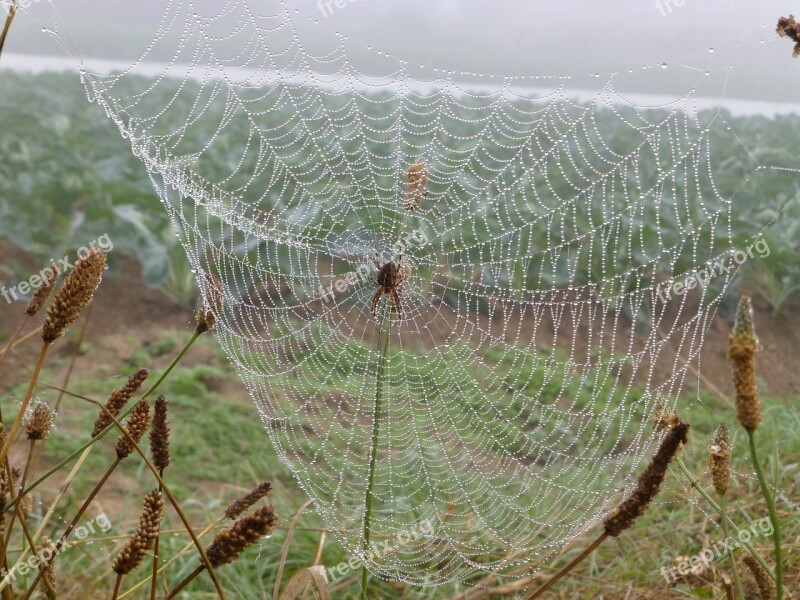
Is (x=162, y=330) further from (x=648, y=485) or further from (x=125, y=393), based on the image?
(x=648, y=485)

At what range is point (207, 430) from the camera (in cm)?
395

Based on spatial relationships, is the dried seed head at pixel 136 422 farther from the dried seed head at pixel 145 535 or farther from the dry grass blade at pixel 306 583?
the dry grass blade at pixel 306 583

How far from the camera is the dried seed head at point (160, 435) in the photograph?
1277 millimetres

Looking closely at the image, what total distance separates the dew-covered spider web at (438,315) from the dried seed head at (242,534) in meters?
0.46

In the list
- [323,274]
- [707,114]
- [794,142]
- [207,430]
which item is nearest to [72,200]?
[323,274]

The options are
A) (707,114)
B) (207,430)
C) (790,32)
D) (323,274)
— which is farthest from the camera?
(707,114)

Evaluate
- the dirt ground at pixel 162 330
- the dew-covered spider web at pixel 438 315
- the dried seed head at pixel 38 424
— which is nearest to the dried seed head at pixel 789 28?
the dew-covered spider web at pixel 438 315

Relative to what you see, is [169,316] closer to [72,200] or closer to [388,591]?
[72,200]

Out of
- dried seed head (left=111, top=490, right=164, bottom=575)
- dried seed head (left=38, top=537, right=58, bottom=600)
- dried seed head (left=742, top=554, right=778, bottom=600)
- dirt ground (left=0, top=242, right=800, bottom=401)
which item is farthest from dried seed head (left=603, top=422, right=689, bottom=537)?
dirt ground (left=0, top=242, right=800, bottom=401)

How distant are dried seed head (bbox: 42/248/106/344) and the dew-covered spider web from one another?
467 millimetres

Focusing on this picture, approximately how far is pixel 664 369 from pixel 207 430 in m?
2.38

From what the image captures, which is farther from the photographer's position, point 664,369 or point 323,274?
point 323,274

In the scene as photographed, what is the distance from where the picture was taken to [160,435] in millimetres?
1284

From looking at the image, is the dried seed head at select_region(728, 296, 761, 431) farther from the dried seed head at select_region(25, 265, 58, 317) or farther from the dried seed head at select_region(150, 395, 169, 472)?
the dried seed head at select_region(25, 265, 58, 317)
